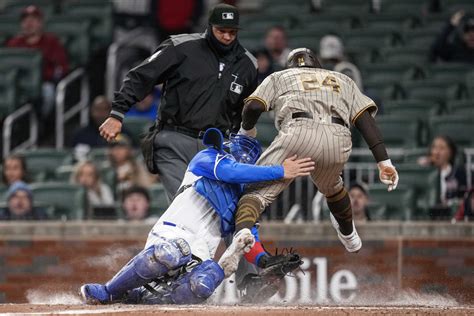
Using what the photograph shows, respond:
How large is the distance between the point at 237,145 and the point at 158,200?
399 cm

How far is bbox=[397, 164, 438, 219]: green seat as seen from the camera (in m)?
11.4

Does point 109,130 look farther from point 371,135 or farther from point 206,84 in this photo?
point 371,135

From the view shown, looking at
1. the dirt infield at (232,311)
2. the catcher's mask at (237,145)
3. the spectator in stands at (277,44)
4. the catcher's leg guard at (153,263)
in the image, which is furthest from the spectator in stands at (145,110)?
the dirt infield at (232,311)

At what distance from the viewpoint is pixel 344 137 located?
7637 mm

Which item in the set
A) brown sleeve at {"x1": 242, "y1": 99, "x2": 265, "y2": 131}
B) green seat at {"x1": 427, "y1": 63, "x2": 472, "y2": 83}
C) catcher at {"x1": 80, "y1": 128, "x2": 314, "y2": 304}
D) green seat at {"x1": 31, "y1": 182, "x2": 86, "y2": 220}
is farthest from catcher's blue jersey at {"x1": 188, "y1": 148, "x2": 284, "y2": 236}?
green seat at {"x1": 427, "y1": 63, "x2": 472, "y2": 83}

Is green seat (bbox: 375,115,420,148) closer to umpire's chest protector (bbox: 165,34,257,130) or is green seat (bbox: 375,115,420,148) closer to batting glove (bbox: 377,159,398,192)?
umpire's chest protector (bbox: 165,34,257,130)

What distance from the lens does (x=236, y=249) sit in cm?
733

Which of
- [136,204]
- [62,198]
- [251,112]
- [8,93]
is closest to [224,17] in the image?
[251,112]

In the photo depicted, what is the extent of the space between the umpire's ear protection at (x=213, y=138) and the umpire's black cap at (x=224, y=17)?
2.99 ft

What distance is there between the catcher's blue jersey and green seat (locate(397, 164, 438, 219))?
3956 mm

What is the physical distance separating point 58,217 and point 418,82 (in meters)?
4.09

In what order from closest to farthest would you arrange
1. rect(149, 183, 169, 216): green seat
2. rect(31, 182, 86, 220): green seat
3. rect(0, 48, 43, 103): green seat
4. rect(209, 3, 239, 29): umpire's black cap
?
rect(209, 3, 239, 29): umpire's black cap
rect(149, 183, 169, 216): green seat
rect(31, 182, 86, 220): green seat
rect(0, 48, 43, 103): green seat

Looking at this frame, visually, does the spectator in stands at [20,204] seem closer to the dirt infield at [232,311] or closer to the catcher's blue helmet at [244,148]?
the catcher's blue helmet at [244,148]

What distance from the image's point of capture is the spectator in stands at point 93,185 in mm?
12023
